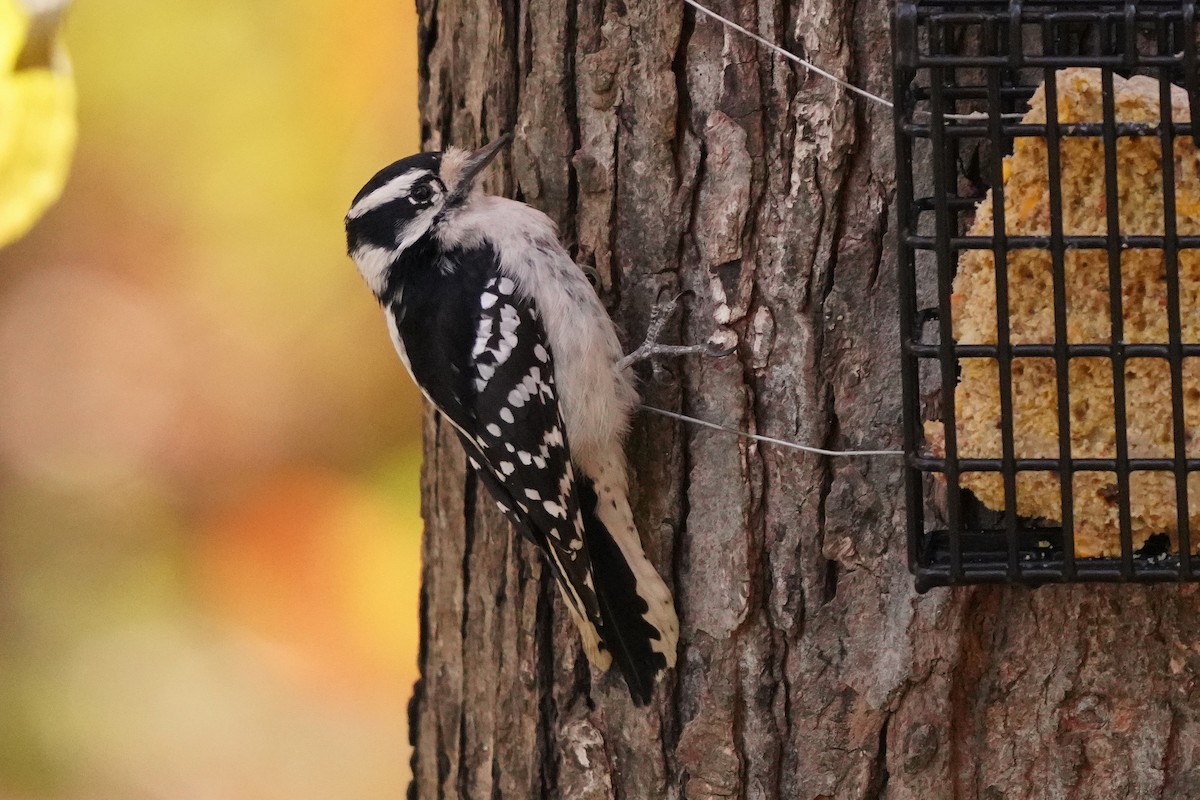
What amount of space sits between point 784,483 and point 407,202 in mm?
997

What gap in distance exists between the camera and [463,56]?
2570 millimetres

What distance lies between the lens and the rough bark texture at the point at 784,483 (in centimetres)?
213

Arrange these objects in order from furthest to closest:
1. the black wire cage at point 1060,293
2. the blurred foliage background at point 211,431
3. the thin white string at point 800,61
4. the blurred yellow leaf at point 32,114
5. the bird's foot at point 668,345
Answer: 1. the blurred foliage background at point 211,431
2. the blurred yellow leaf at point 32,114
3. the bird's foot at point 668,345
4. the thin white string at point 800,61
5. the black wire cage at point 1060,293

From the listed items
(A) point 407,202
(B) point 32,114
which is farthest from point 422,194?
(B) point 32,114

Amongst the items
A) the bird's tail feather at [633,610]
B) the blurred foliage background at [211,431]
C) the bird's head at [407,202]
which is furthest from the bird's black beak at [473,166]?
the blurred foliage background at [211,431]

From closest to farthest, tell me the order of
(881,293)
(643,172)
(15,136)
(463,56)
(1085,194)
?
(1085,194)
(881,293)
(643,172)
(463,56)
(15,136)

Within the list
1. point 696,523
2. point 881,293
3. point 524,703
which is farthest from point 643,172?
point 524,703

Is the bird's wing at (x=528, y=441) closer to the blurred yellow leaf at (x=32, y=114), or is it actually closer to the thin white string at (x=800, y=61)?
the thin white string at (x=800, y=61)

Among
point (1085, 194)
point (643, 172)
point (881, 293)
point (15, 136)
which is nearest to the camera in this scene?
point (1085, 194)

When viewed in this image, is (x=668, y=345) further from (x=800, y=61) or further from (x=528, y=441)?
(x=800, y=61)

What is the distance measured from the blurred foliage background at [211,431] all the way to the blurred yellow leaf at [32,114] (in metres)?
0.05

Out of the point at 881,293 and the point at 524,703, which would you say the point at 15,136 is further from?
the point at 881,293

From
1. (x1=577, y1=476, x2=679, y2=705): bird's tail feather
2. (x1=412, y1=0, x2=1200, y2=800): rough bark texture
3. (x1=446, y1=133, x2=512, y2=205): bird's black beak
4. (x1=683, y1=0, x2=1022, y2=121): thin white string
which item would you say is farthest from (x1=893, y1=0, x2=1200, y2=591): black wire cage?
(x1=446, y1=133, x2=512, y2=205): bird's black beak

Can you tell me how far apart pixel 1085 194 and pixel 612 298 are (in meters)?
0.91
